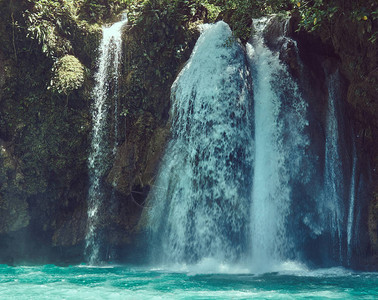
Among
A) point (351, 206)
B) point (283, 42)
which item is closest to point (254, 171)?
point (351, 206)

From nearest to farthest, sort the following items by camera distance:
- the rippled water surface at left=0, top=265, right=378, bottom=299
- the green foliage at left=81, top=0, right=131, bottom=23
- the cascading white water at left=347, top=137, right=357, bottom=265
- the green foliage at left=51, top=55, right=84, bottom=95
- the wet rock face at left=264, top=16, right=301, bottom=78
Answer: the rippled water surface at left=0, top=265, right=378, bottom=299 → the cascading white water at left=347, top=137, right=357, bottom=265 → the wet rock face at left=264, top=16, right=301, bottom=78 → the green foliage at left=51, top=55, right=84, bottom=95 → the green foliage at left=81, top=0, right=131, bottom=23

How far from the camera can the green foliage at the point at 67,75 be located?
38.7 ft

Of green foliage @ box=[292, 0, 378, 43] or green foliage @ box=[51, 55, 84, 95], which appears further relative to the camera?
green foliage @ box=[51, 55, 84, 95]

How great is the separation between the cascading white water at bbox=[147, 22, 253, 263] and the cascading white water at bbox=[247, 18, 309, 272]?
336 mm

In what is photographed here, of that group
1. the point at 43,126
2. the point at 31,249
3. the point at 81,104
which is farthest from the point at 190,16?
the point at 31,249

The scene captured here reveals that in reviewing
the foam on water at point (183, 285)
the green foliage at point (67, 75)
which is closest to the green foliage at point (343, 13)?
the foam on water at point (183, 285)

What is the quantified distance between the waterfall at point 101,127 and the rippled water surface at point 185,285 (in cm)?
240

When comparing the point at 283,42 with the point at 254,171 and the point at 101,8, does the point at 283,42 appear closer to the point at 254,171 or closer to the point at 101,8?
the point at 254,171

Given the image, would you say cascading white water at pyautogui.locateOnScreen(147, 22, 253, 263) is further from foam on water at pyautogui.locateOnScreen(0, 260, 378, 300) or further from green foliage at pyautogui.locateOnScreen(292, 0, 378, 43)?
green foliage at pyautogui.locateOnScreen(292, 0, 378, 43)

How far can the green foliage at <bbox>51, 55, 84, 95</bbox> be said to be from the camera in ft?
38.7

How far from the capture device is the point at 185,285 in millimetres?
7160

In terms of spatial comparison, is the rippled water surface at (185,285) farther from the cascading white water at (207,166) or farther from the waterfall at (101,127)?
the waterfall at (101,127)

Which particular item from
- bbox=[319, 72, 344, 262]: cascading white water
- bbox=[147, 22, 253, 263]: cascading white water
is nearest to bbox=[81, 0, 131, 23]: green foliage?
bbox=[147, 22, 253, 263]: cascading white water

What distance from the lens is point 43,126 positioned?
39.5 feet
